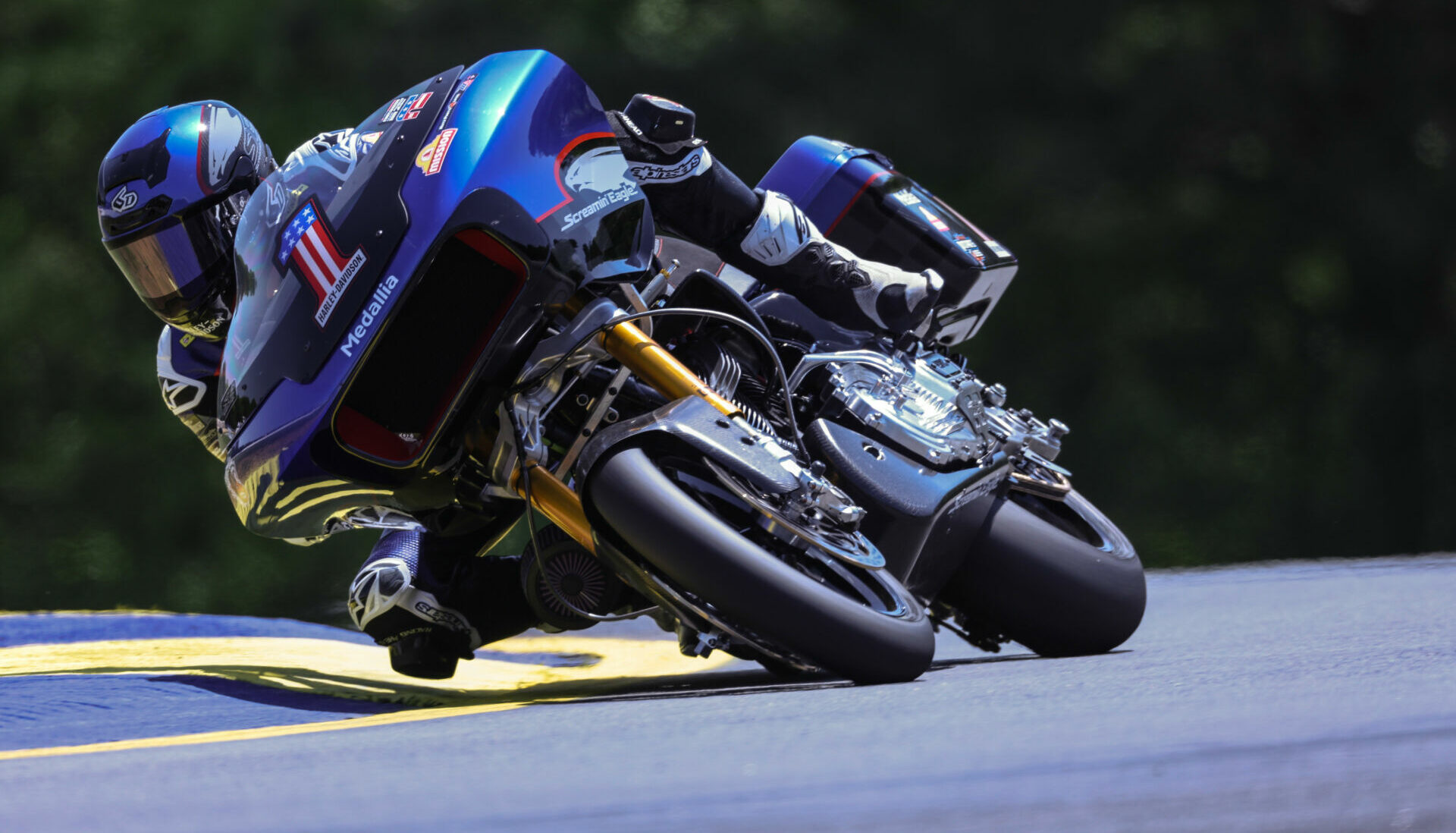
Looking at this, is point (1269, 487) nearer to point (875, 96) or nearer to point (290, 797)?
point (875, 96)

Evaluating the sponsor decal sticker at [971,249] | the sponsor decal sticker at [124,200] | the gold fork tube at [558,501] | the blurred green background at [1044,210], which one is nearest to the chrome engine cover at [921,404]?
the sponsor decal sticker at [971,249]

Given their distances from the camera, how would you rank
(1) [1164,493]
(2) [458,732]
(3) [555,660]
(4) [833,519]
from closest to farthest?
(2) [458,732], (4) [833,519], (3) [555,660], (1) [1164,493]

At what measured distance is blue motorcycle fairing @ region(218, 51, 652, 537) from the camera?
6.11 ft

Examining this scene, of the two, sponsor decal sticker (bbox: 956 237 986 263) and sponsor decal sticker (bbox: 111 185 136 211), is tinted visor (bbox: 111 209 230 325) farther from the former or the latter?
sponsor decal sticker (bbox: 956 237 986 263)

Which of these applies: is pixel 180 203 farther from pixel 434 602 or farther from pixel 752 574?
pixel 752 574

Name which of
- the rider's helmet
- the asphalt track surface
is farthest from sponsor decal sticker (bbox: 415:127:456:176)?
the asphalt track surface

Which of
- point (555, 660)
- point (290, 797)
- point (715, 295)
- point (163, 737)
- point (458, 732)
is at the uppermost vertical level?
point (715, 295)

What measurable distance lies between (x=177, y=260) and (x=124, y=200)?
0.39 feet

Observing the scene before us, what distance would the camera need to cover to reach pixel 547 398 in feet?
6.40

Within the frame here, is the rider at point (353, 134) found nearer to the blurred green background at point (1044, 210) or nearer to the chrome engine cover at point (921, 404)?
the chrome engine cover at point (921, 404)

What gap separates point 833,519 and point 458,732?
0.54 m

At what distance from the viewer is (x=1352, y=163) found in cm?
484

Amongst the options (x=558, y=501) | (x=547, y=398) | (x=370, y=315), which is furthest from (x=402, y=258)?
(x=558, y=501)

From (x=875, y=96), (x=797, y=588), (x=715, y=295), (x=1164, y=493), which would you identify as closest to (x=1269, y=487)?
(x=1164, y=493)
